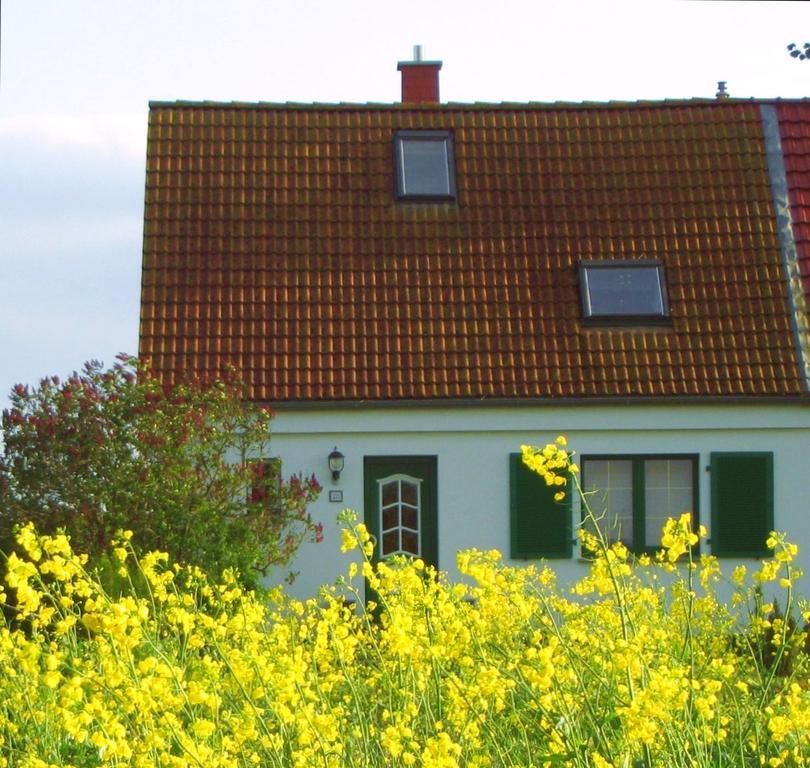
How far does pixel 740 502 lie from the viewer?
17.6 metres

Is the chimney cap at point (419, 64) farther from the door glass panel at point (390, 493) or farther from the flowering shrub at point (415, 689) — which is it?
the flowering shrub at point (415, 689)

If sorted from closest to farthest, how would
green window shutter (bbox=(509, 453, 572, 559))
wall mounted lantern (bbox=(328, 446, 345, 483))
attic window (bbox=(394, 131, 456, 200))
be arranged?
wall mounted lantern (bbox=(328, 446, 345, 483))
green window shutter (bbox=(509, 453, 572, 559))
attic window (bbox=(394, 131, 456, 200))

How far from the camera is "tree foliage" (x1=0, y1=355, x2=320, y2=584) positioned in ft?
47.4

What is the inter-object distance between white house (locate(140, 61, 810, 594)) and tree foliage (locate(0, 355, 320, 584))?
2.17 m

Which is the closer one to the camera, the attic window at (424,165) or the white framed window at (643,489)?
the white framed window at (643,489)

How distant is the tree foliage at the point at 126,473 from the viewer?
14461mm

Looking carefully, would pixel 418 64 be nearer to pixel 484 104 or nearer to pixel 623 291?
pixel 484 104

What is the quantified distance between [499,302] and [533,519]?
9.17ft

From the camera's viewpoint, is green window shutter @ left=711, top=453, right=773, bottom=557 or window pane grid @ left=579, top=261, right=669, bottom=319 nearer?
green window shutter @ left=711, top=453, right=773, bottom=557

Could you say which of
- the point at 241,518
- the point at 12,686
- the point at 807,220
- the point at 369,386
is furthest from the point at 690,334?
the point at 12,686

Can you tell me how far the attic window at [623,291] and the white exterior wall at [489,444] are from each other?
4.38 feet

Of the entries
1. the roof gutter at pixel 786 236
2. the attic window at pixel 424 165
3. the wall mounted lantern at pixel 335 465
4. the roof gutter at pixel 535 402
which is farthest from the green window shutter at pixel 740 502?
the attic window at pixel 424 165

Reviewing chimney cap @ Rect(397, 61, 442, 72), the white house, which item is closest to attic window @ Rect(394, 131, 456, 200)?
the white house

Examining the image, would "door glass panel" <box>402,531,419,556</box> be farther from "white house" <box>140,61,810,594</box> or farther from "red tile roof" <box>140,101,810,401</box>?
"red tile roof" <box>140,101,810,401</box>
